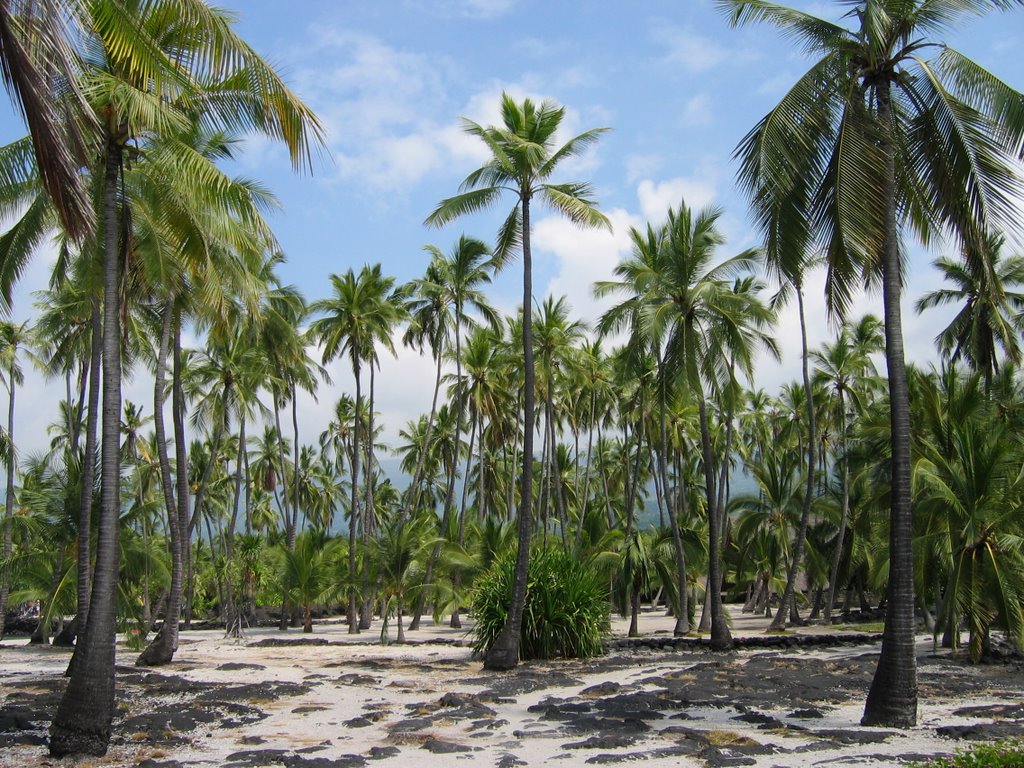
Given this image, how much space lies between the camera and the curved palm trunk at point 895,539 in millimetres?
10539

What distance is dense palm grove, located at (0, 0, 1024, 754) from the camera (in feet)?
34.3

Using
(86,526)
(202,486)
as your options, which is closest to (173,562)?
(86,526)

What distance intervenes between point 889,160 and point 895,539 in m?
4.94

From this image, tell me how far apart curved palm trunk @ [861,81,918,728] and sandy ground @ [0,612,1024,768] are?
45 cm

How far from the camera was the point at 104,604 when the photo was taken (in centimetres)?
1002

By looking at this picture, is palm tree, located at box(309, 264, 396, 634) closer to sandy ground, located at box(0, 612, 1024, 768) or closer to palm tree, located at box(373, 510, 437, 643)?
palm tree, located at box(373, 510, 437, 643)

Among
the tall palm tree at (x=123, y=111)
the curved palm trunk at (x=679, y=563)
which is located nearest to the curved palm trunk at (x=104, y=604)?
the tall palm tree at (x=123, y=111)

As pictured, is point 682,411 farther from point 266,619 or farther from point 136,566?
point 266,619

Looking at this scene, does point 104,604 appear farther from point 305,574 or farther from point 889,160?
point 305,574

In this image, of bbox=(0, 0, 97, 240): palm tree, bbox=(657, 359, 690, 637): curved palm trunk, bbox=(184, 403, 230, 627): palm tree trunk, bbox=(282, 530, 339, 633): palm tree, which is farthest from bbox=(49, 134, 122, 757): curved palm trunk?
bbox=(282, 530, 339, 633): palm tree

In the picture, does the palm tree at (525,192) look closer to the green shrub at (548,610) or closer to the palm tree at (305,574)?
the green shrub at (548,610)

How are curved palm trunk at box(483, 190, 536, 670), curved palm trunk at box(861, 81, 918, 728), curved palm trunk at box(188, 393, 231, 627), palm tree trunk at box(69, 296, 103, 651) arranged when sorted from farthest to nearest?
curved palm trunk at box(188, 393, 231, 627), curved palm trunk at box(483, 190, 536, 670), palm tree trunk at box(69, 296, 103, 651), curved palm trunk at box(861, 81, 918, 728)

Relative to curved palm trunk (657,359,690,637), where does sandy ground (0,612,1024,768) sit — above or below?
below

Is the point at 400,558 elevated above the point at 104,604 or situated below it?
above
